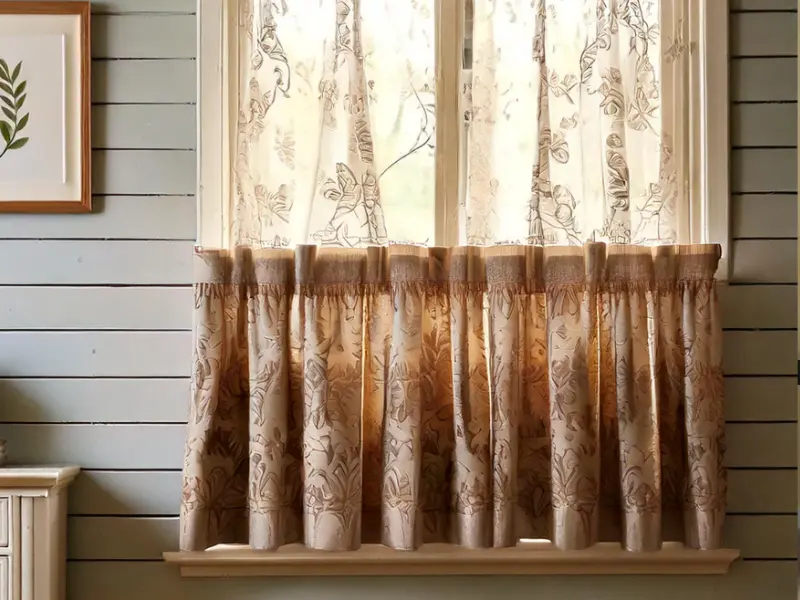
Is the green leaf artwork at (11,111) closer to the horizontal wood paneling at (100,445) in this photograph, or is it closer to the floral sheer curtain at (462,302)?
the floral sheer curtain at (462,302)

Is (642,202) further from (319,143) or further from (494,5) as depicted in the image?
(319,143)

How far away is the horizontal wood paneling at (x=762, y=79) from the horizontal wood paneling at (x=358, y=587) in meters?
1.15

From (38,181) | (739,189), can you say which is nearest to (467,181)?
(739,189)

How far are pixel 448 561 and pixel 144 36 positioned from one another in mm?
1431

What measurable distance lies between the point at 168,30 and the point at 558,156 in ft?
3.19

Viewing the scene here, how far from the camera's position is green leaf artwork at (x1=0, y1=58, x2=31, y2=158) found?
186 centimetres

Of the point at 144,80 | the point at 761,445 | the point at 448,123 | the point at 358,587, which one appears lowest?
the point at 358,587

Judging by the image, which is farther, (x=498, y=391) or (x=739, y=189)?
(x=739, y=189)

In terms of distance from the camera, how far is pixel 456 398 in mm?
1752

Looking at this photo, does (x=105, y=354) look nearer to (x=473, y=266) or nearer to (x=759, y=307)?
(x=473, y=266)

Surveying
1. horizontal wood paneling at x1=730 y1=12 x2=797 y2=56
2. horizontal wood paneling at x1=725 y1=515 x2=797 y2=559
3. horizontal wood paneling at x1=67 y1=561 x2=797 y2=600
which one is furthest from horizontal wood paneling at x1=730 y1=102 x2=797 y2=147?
horizontal wood paneling at x1=67 y1=561 x2=797 y2=600

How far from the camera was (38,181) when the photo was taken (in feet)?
6.11

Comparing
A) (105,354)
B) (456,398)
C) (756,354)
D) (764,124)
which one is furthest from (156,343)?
(764,124)

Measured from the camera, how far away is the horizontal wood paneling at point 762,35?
6.24ft
